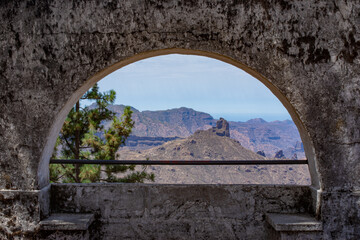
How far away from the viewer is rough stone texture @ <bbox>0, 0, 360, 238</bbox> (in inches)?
94.3

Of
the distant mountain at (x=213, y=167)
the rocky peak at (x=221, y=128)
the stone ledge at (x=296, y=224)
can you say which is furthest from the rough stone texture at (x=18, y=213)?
the rocky peak at (x=221, y=128)

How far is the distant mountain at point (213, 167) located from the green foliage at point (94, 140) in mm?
34552

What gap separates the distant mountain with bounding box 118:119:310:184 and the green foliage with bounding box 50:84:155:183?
1360 inches

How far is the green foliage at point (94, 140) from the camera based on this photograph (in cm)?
1090

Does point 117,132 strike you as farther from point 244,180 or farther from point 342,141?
point 244,180

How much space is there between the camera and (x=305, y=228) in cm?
239

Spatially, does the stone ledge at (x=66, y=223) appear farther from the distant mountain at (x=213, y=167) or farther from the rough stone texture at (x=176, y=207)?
the distant mountain at (x=213, y=167)

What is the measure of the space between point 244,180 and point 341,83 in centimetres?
4949

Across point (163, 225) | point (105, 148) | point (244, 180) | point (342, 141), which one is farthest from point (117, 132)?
point (244, 180)

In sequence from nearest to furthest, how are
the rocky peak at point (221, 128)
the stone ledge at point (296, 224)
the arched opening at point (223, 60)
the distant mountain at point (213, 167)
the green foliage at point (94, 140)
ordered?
the stone ledge at point (296, 224) → the arched opening at point (223, 60) → the green foliage at point (94, 140) → the distant mountain at point (213, 167) → the rocky peak at point (221, 128)

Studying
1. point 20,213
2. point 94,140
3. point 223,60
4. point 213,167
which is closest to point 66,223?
point 20,213

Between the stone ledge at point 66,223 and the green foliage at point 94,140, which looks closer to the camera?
the stone ledge at point 66,223

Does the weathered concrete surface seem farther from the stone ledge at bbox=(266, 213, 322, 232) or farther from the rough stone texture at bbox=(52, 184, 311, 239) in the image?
the stone ledge at bbox=(266, 213, 322, 232)

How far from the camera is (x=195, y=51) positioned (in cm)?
252
